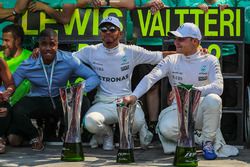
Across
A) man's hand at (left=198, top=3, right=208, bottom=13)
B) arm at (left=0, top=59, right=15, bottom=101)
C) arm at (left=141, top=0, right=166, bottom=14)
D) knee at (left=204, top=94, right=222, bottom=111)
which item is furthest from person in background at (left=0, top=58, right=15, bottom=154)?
man's hand at (left=198, top=3, right=208, bottom=13)

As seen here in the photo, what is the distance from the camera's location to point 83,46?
255 inches

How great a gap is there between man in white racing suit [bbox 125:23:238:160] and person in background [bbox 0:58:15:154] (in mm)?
1386

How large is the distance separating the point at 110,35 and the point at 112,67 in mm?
362

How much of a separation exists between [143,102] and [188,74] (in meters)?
1.03

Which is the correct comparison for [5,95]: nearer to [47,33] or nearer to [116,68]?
[47,33]

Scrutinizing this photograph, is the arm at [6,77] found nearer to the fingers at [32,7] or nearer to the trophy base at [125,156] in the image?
the fingers at [32,7]

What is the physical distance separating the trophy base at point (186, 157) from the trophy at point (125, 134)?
456mm

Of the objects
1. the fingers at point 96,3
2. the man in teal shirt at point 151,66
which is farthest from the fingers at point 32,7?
the man in teal shirt at point 151,66

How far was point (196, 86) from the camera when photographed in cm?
568

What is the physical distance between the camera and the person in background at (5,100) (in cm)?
566

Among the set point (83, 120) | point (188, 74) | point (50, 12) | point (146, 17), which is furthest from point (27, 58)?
point (188, 74)

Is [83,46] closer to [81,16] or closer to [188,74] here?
[81,16]

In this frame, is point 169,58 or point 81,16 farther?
point 81,16

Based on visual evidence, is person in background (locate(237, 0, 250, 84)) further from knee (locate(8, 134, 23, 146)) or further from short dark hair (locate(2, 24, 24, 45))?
knee (locate(8, 134, 23, 146))
